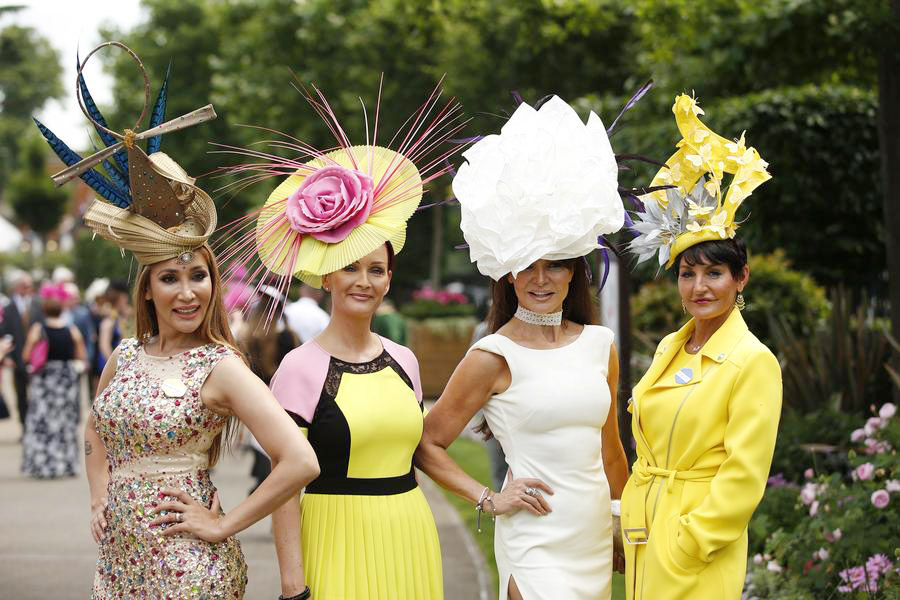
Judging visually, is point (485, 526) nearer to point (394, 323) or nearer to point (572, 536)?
point (394, 323)

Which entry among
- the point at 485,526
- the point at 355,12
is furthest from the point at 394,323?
the point at 355,12

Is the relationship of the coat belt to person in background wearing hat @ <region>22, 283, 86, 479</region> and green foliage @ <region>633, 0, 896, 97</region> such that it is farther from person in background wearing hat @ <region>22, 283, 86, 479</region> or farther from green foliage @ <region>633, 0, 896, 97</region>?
person in background wearing hat @ <region>22, 283, 86, 479</region>

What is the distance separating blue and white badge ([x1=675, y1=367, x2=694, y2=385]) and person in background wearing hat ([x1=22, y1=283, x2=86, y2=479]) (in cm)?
942

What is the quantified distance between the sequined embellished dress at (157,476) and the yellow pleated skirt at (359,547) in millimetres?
249

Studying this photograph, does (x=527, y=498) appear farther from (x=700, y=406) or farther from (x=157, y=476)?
(x=157, y=476)

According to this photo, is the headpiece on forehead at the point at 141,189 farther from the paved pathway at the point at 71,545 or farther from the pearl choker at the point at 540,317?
the paved pathway at the point at 71,545

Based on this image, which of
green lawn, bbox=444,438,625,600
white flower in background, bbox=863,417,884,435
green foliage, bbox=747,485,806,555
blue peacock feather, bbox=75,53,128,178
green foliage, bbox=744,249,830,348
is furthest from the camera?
green foliage, bbox=744,249,830,348

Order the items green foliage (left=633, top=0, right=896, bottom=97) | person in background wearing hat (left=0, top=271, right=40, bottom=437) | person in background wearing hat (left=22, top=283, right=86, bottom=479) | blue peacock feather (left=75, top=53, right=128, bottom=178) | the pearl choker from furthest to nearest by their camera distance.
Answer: person in background wearing hat (left=0, top=271, right=40, bottom=437) < person in background wearing hat (left=22, top=283, right=86, bottom=479) < green foliage (left=633, top=0, right=896, bottom=97) < the pearl choker < blue peacock feather (left=75, top=53, right=128, bottom=178)

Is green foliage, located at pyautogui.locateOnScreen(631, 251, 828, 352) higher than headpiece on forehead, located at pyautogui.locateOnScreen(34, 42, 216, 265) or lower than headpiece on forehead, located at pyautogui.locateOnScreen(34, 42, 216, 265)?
lower

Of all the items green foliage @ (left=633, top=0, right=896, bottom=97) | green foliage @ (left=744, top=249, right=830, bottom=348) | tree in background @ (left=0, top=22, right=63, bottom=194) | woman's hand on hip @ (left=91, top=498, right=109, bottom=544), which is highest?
tree in background @ (left=0, top=22, right=63, bottom=194)

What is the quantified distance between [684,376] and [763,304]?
632 cm

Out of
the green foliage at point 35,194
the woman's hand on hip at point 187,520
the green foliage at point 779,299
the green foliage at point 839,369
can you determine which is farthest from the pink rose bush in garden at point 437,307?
the green foliage at point 35,194

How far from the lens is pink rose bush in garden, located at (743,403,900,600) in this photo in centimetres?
480

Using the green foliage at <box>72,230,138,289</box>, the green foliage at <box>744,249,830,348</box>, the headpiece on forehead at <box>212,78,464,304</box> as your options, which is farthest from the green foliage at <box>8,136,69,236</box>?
the headpiece on forehead at <box>212,78,464,304</box>
